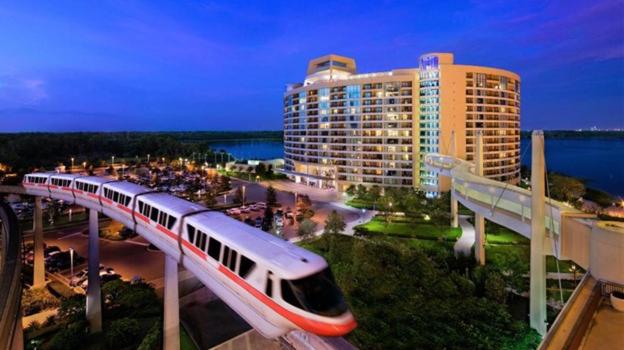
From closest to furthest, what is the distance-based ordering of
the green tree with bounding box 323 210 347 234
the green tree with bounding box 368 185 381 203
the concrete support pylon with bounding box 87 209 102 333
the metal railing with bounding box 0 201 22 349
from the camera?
the metal railing with bounding box 0 201 22 349
the concrete support pylon with bounding box 87 209 102 333
the green tree with bounding box 323 210 347 234
the green tree with bounding box 368 185 381 203

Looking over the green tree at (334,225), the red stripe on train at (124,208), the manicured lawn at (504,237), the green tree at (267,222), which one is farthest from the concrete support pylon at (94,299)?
the manicured lawn at (504,237)

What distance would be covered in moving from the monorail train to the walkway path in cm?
2670

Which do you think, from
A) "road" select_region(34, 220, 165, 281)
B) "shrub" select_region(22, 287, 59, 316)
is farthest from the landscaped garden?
"shrub" select_region(22, 287, 59, 316)

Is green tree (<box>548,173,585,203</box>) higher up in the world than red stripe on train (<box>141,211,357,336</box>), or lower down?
lower down

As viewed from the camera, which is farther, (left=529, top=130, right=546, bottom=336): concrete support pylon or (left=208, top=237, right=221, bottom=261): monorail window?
(left=529, top=130, right=546, bottom=336): concrete support pylon

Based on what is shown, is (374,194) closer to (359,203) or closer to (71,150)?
(359,203)

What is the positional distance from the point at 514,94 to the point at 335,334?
79266mm

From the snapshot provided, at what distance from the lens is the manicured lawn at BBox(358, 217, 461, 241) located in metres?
40.8

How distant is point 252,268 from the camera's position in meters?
10.8

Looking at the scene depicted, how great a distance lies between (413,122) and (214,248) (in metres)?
60.2

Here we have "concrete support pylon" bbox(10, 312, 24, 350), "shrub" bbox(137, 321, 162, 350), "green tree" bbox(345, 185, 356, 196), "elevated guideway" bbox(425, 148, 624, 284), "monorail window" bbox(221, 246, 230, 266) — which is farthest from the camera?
"green tree" bbox(345, 185, 356, 196)

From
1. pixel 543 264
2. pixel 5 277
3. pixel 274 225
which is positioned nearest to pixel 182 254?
pixel 5 277

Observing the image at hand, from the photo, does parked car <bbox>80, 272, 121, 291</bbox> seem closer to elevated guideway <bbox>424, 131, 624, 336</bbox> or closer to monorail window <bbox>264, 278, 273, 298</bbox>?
monorail window <bbox>264, 278, 273, 298</bbox>

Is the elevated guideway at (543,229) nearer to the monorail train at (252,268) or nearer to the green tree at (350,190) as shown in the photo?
the monorail train at (252,268)
